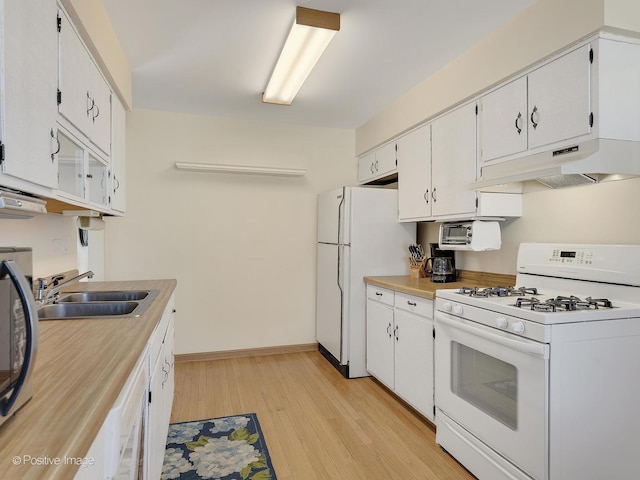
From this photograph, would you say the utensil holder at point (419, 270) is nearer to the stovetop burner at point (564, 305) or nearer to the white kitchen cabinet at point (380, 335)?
the white kitchen cabinet at point (380, 335)

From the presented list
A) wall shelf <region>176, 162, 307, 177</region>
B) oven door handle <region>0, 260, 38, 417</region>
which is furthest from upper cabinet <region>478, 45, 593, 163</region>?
oven door handle <region>0, 260, 38, 417</region>

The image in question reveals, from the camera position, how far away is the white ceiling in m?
2.15

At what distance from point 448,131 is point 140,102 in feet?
9.38

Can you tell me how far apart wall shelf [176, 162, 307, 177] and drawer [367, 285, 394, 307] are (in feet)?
4.98

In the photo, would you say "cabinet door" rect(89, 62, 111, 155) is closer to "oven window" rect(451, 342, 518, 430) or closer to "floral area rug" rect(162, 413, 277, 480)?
"floral area rug" rect(162, 413, 277, 480)

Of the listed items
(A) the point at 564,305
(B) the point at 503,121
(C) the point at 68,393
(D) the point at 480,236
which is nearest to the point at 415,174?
(D) the point at 480,236

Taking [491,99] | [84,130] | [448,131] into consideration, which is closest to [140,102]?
[84,130]

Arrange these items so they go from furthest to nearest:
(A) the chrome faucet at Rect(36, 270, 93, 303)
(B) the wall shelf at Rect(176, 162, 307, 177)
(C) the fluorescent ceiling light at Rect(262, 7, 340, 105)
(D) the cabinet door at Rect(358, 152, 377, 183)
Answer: (D) the cabinet door at Rect(358, 152, 377, 183) → (B) the wall shelf at Rect(176, 162, 307, 177) → (C) the fluorescent ceiling light at Rect(262, 7, 340, 105) → (A) the chrome faucet at Rect(36, 270, 93, 303)

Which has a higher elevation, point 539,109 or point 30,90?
point 539,109

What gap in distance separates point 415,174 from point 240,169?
5.90 feet

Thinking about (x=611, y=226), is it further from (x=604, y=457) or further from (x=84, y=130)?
(x=84, y=130)

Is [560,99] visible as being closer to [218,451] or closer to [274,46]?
[274,46]

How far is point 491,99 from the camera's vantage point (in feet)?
8.00

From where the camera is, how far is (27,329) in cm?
74
